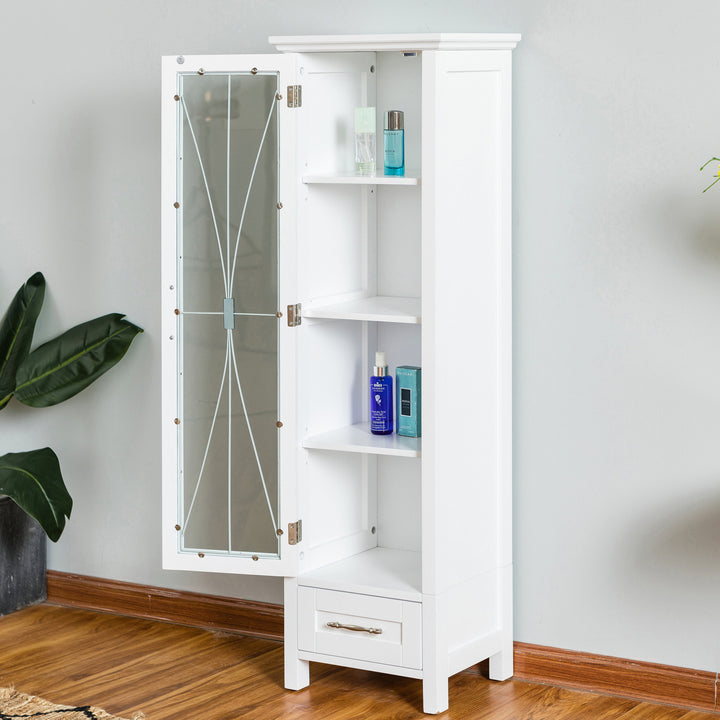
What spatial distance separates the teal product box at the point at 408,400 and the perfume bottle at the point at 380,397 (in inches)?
1.0

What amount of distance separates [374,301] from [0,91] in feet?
4.56

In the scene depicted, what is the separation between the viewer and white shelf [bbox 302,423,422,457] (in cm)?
260

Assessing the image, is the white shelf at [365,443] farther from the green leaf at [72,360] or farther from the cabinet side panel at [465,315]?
the green leaf at [72,360]

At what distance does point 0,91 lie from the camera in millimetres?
3361

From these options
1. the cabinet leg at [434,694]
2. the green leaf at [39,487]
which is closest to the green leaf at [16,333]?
the green leaf at [39,487]

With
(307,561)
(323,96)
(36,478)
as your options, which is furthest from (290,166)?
(36,478)

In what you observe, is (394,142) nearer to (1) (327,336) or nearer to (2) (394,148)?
(2) (394,148)

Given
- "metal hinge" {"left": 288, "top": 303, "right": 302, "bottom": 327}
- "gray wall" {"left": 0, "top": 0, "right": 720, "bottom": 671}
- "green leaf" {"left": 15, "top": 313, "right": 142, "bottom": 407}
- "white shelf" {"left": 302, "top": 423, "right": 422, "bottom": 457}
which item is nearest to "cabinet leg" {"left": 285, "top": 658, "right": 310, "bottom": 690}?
"gray wall" {"left": 0, "top": 0, "right": 720, "bottom": 671}

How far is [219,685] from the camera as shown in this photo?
280 centimetres

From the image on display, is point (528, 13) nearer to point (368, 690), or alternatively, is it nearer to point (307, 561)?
point (307, 561)

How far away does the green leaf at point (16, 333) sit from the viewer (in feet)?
10.7

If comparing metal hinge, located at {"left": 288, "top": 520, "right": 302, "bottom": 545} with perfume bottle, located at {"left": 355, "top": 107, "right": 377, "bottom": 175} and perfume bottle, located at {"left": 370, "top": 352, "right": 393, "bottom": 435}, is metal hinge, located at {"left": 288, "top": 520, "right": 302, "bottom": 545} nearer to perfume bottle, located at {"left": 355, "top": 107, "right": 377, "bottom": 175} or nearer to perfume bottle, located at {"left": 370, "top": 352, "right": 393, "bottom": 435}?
perfume bottle, located at {"left": 370, "top": 352, "right": 393, "bottom": 435}

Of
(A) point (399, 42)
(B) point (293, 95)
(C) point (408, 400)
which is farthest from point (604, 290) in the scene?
(B) point (293, 95)

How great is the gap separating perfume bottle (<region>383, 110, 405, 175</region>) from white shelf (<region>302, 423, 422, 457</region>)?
64cm
